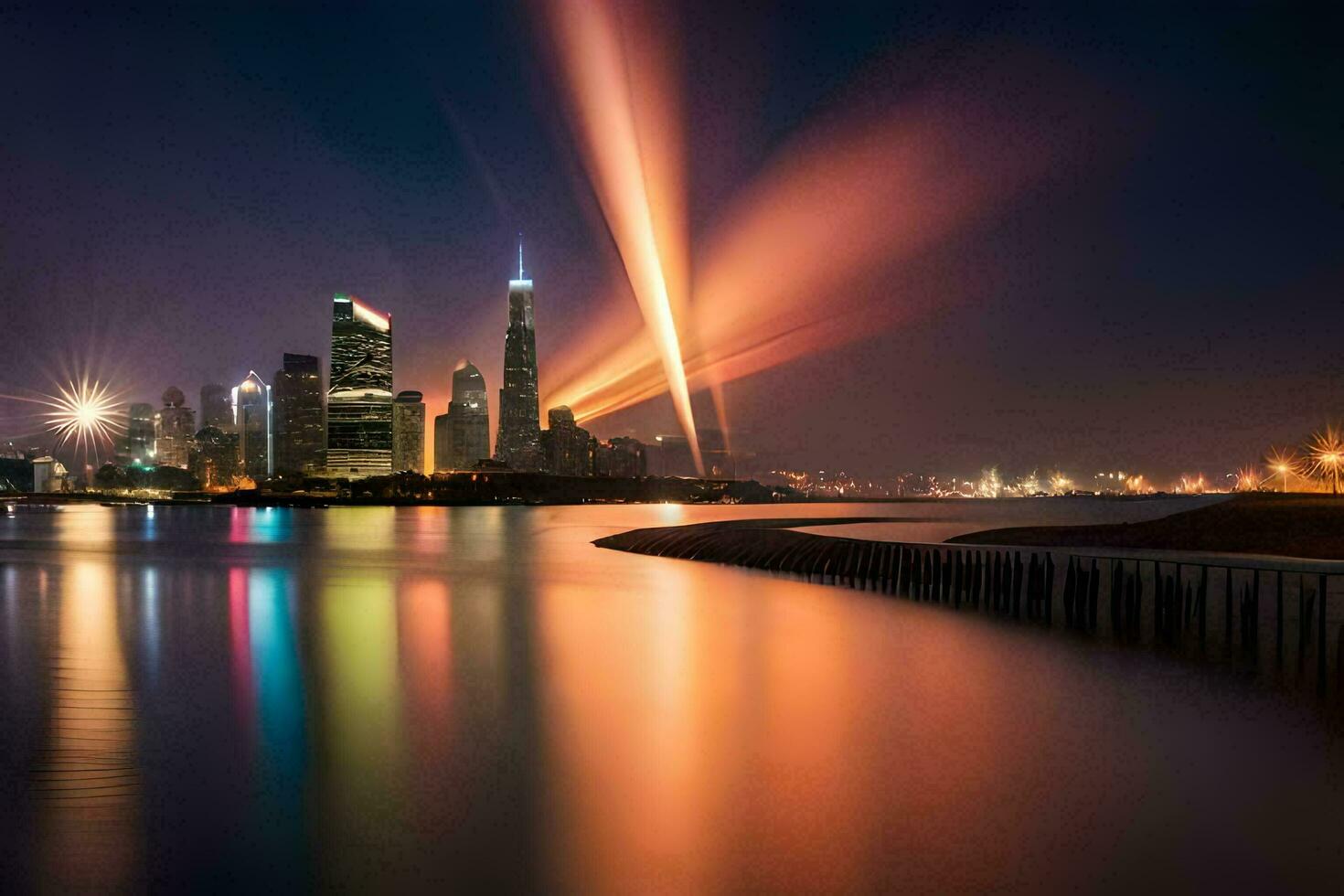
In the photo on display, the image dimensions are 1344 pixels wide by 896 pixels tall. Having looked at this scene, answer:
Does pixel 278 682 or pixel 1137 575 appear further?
pixel 1137 575

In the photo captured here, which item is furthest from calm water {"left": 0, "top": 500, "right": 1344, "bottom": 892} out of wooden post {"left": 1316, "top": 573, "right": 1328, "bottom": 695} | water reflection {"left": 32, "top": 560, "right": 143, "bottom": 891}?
wooden post {"left": 1316, "top": 573, "right": 1328, "bottom": 695}

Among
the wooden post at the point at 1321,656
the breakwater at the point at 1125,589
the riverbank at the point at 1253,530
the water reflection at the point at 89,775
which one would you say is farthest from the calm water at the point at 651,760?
the riverbank at the point at 1253,530

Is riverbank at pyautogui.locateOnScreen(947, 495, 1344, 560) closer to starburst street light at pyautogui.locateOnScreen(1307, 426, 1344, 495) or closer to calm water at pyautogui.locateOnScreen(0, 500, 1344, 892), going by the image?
starburst street light at pyautogui.locateOnScreen(1307, 426, 1344, 495)

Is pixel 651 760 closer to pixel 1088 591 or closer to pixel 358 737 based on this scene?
pixel 358 737

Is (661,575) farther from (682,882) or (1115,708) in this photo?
(682,882)

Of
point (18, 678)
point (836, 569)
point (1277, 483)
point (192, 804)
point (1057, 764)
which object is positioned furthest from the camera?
point (1277, 483)

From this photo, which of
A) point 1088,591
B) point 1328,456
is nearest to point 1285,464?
point 1328,456

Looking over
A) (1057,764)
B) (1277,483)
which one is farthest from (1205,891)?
(1277,483)
